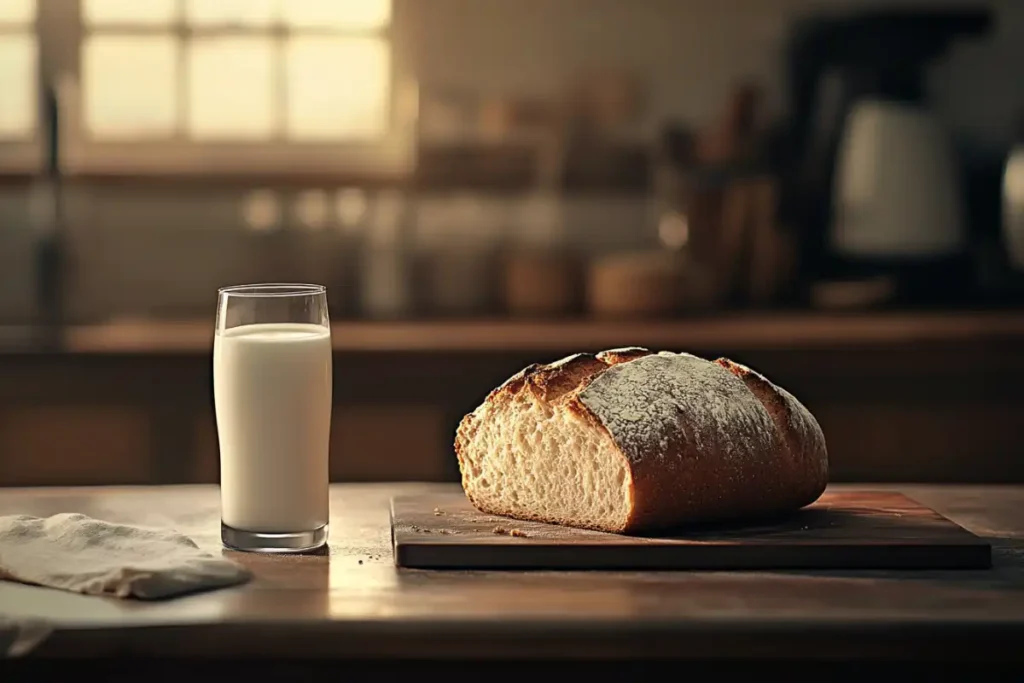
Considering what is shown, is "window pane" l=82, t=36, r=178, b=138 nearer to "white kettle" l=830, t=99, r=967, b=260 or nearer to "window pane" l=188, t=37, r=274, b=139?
"window pane" l=188, t=37, r=274, b=139

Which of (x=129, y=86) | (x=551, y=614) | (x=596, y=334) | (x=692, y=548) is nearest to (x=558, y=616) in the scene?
(x=551, y=614)

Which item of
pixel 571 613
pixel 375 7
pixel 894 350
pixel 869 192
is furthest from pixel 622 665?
pixel 375 7

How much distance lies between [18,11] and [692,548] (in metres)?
3.09

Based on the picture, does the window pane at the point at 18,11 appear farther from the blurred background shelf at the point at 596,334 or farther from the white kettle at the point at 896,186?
the white kettle at the point at 896,186

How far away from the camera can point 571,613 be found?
952mm

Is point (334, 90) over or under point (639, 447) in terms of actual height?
over

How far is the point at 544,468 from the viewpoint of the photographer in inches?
47.6

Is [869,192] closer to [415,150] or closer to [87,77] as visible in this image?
[415,150]

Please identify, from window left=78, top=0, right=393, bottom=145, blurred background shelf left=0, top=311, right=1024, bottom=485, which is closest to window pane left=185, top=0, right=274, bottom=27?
window left=78, top=0, right=393, bottom=145

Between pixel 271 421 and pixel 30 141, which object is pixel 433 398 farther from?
pixel 271 421

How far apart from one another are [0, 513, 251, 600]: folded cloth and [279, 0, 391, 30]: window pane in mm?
2708

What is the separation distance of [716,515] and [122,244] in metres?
2.75

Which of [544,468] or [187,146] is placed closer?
[544,468]

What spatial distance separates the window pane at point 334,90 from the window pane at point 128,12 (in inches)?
13.1
